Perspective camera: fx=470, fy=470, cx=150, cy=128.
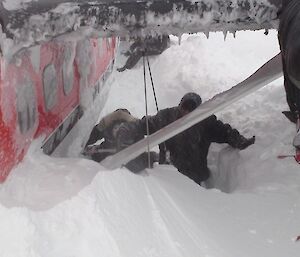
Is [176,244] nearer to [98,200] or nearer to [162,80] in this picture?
[98,200]

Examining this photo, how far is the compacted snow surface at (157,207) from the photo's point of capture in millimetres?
2416

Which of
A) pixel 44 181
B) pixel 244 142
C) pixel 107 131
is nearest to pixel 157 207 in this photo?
pixel 44 181

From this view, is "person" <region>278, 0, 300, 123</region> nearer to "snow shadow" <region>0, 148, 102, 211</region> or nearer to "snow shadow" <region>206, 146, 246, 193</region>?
"snow shadow" <region>0, 148, 102, 211</region>

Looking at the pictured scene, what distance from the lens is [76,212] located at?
256 centimetres

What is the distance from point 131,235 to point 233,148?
289 centimetres

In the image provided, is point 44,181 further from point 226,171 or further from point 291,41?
point 226,171

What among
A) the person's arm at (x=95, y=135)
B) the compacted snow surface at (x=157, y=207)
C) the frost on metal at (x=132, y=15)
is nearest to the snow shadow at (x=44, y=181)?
the compacted snow surface at (x=157, y=207)

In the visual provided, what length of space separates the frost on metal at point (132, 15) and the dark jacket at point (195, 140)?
A: 2479mm

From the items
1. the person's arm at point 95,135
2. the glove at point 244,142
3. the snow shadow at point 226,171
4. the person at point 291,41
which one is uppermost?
the person at point 291,41

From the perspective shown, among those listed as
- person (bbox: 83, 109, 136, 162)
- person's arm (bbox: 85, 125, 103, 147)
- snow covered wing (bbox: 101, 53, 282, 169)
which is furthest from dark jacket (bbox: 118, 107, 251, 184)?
snow covered wing (bbox: 101, 53, 282, 169)

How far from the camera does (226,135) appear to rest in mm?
5254

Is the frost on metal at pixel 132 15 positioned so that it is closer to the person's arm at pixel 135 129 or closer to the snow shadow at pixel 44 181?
the snow shadow at pixel 44 181

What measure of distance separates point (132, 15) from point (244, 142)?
2947mm

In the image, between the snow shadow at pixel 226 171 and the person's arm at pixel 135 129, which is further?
the snow shadow at pixel 226 171
